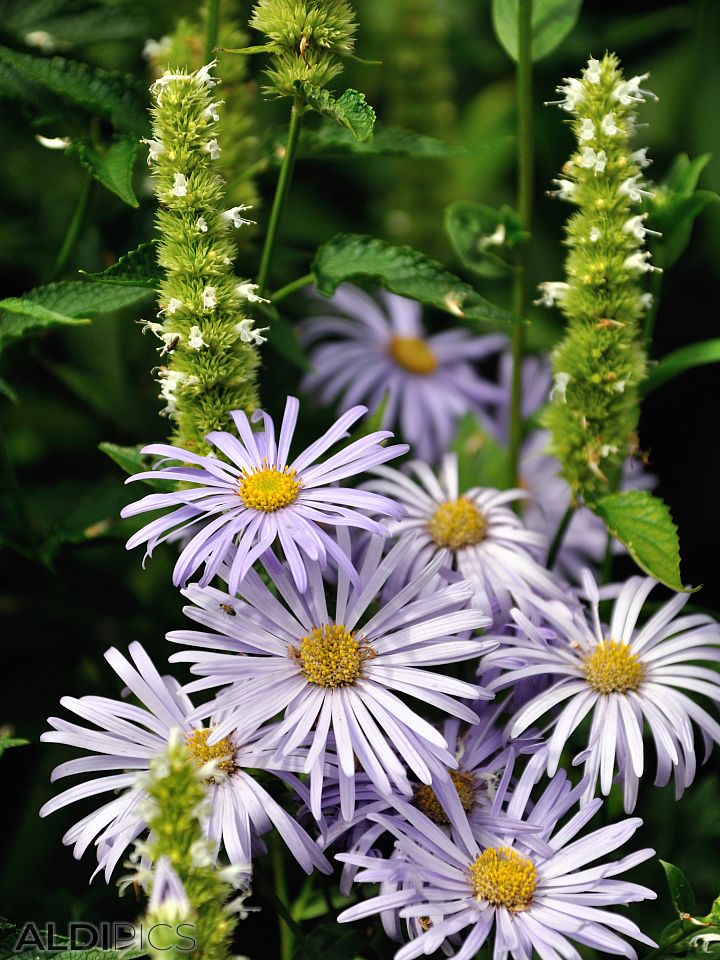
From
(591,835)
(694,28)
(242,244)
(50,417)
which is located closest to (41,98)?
(242,244)

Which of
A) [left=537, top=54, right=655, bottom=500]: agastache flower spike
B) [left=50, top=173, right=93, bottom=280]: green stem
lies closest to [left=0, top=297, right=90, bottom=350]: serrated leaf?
[left=50, top=173, right=93, bottom=280]: green stem

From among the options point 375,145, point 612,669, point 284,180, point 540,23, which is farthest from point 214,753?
point 540,23

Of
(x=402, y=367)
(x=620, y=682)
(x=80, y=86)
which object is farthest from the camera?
(x=402, y=367)

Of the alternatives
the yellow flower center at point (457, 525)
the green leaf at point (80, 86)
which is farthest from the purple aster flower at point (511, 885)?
the green leaf at point (80, 86)

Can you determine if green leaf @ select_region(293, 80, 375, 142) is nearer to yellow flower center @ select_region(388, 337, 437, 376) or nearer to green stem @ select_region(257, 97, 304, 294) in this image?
green stem @ select_region(257, 97, 304, 294)

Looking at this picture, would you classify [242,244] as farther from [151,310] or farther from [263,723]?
[263,723]

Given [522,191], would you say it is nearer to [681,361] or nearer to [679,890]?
[681,361]

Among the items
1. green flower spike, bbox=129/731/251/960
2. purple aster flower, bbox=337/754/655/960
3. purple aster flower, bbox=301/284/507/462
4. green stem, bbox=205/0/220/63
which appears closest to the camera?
green flower spike, bbox=129/731/251/960

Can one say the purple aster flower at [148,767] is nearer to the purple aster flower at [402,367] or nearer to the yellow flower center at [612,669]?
the yellow flower center at [612,669]
